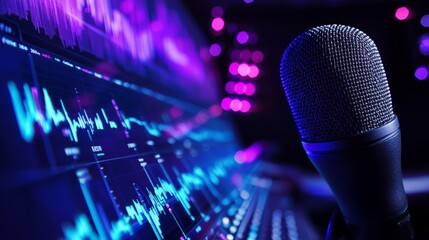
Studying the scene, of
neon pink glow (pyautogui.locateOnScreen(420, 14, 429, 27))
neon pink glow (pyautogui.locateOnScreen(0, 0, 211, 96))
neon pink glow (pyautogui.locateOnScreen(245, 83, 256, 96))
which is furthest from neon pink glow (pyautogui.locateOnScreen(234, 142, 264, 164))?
neon pink glow (pyautogui.locateOnScreen(420, 14, 429, 27))

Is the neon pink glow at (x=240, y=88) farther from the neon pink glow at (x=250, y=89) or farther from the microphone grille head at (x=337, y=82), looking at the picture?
the microphone grille head at (x=337, y=82)

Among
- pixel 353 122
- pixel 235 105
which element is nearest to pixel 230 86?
pixel 235 105

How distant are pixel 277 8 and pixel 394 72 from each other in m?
1.75

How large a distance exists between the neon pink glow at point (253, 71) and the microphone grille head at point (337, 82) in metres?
4.44

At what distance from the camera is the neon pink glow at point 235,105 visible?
4.82 m

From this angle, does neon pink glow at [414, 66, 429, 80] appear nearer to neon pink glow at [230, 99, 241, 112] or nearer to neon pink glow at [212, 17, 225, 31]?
neon pink glow at [230, 99, 241, 112]

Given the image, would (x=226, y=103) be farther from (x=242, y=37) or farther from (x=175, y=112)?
(x=175, y=112)

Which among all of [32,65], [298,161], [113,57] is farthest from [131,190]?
[298,161]

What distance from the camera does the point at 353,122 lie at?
576 millimetres

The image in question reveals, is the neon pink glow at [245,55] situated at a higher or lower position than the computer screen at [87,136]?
higher

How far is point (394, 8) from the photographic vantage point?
497 cm

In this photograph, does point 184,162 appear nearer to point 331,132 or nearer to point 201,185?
point 201,185

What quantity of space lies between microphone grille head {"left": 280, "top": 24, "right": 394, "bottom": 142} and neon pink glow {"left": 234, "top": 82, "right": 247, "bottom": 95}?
422 cm

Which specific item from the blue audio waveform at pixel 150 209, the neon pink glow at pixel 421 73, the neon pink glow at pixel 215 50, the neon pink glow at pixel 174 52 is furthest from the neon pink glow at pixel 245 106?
the blue audio waveform at pixel 150 209
